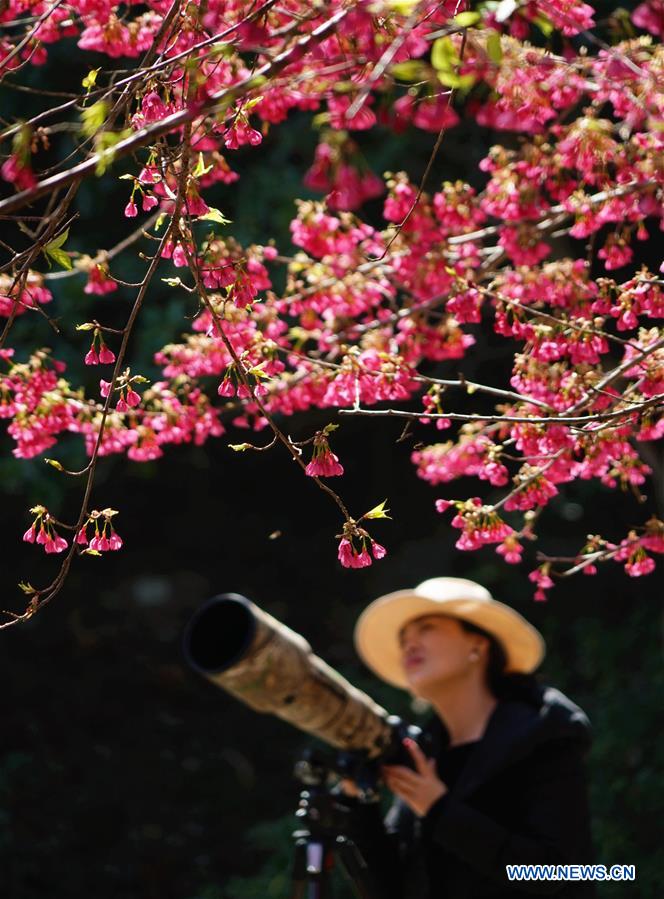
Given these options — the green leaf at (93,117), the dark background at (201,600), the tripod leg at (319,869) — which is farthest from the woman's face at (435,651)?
the dark background at (201,600)

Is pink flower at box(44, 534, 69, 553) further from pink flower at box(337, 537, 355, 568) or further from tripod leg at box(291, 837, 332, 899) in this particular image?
tripod leg at box(291, 837, 332, 899)

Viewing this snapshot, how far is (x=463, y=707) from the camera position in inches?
119

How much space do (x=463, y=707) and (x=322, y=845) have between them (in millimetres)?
483

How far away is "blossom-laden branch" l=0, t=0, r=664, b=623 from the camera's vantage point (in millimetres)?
1446

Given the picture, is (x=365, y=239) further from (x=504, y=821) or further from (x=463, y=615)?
(x=504, y=821)

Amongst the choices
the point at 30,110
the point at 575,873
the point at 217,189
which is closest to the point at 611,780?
the point at 575,873

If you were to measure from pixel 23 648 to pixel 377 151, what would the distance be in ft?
9.79

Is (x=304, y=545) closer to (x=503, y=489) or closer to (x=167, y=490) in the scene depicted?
(x=167, y=490)

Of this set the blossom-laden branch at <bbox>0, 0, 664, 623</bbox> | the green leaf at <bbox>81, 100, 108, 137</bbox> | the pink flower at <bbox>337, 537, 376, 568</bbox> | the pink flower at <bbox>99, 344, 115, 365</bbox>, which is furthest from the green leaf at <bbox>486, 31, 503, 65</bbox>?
the pink flower at <bbox>99, 344, 115, 365</bbox>

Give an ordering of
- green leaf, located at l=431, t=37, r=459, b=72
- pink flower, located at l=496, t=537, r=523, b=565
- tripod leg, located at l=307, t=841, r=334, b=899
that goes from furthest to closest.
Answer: tripod leg, located at l=307, t=841, r=334, b=899, pink flower, located at l=496, t=537, r=523, b=565, green leaf, located at l=431, t=37, r=459, b=72

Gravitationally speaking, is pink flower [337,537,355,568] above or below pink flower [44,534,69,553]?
below

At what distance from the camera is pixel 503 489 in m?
5.68

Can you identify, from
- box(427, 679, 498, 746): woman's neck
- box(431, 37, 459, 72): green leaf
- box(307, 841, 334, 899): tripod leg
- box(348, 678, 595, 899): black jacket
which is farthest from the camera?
box(427, 679, 498, 746): woman's neck

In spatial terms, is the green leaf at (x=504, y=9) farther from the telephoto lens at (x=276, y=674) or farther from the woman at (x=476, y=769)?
the woman at (x=476, y=769)
